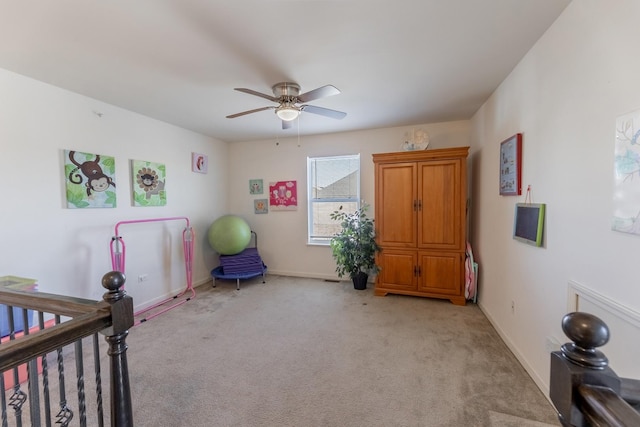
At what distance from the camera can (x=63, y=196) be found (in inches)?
105

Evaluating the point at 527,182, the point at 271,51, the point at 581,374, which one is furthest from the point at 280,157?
the point at 581,374

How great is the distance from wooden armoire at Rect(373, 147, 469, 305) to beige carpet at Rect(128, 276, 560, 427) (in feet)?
1.09

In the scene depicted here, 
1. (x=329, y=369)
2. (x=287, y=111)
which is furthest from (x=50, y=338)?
(x=287, y=111)

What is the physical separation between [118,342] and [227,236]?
3.27m

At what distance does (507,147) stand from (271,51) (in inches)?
86.2

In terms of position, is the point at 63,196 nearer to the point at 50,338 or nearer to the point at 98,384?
the point at 98,384

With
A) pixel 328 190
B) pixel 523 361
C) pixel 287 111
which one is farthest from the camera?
pixel 328 190

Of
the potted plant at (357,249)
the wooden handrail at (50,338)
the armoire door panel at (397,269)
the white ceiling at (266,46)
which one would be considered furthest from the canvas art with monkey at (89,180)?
the armoire door panel at (397,269)

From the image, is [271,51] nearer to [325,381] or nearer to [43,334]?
[43,334]

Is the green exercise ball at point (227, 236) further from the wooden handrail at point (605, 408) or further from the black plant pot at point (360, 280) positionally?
the wooden handrail at point (605, 408)

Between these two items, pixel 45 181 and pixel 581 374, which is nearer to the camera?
pixel 581 374

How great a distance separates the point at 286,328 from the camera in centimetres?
288

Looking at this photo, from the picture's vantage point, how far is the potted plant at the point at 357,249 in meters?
3.95

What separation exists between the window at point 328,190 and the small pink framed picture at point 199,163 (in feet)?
5.70
